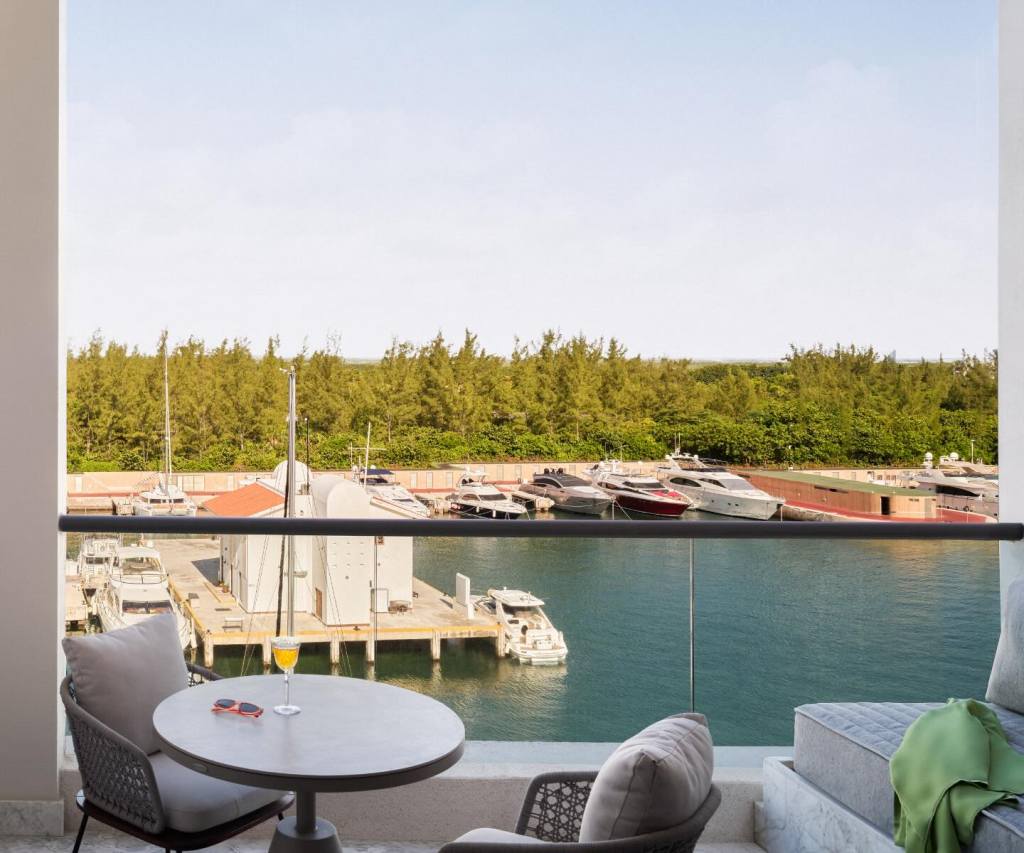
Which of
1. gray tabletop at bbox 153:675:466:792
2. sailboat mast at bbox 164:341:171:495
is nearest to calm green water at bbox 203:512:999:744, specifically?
gray tabletop at bbox 153:675:466:792

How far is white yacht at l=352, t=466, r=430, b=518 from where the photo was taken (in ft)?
68.4

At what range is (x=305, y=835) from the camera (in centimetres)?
204

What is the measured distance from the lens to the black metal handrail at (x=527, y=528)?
2.81 meters

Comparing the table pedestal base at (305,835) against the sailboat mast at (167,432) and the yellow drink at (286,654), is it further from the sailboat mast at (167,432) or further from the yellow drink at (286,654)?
the sailboat mast at (167,432)

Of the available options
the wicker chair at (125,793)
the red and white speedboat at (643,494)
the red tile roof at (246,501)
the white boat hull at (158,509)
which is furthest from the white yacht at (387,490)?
the wicker chair at (125,793)

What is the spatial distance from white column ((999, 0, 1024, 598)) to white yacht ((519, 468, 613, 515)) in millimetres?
17790

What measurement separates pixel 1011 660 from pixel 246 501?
1968 cm

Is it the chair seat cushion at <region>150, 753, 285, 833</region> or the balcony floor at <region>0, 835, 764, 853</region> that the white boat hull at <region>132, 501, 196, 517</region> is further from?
the chair seat cushion at <region>150, 753, 285, 833</region>

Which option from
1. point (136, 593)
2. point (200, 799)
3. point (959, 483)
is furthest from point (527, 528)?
point (959, 483)

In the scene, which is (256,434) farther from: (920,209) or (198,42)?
(920,209)

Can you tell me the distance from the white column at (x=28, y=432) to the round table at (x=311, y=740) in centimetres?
88

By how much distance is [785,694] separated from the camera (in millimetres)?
2996

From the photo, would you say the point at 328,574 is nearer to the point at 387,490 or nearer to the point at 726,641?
the point at 726,641

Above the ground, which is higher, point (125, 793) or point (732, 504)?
point (125, 793)
